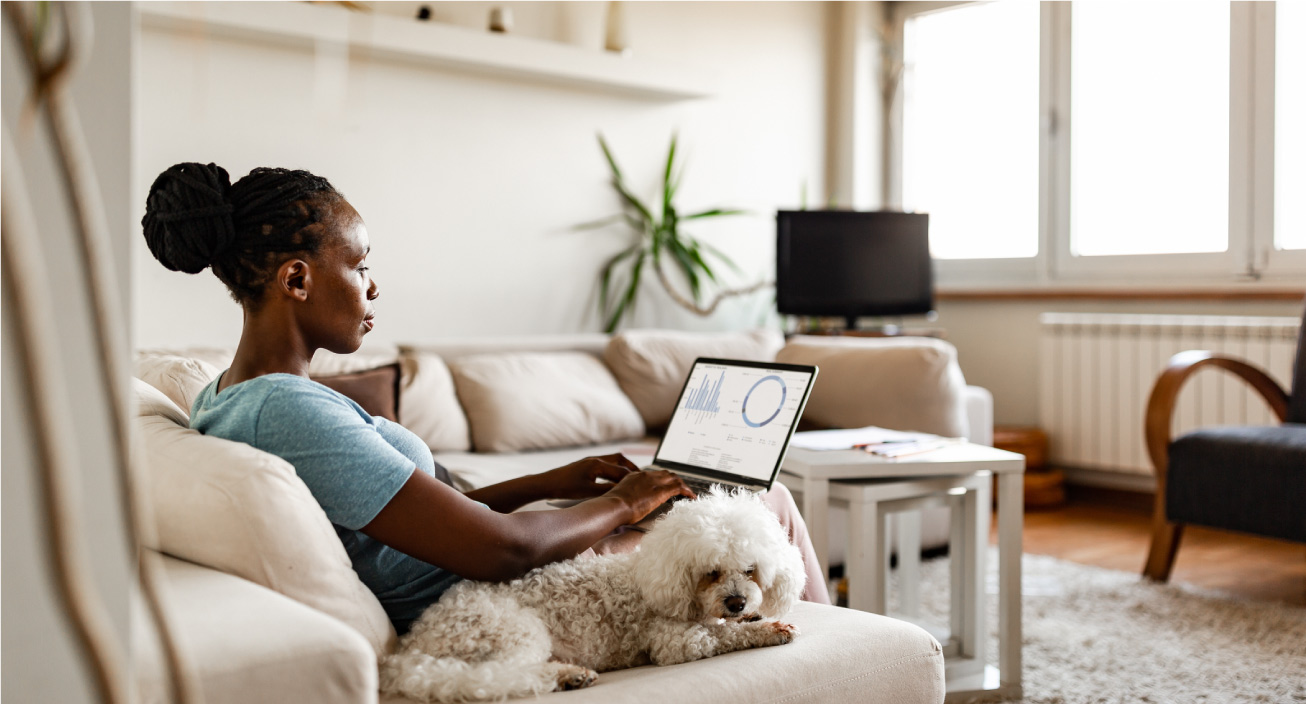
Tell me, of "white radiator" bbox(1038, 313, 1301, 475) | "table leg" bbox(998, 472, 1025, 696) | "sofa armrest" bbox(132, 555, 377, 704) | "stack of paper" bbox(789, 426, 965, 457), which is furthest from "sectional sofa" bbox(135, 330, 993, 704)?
"white radiator" bbox(1038, 313, 1301, 475)

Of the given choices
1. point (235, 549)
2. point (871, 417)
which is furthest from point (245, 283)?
point (871, 417)

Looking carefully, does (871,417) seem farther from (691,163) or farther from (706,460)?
(691,163)

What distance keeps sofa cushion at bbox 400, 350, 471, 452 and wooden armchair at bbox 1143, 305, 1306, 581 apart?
201 centimetres

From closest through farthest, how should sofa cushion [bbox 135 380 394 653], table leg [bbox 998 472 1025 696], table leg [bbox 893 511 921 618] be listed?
sofa cushion [bbox 135 380 394 653] < table leg [bbox 998 472 1025 696] < table leg [bbox 893 511 921 618]

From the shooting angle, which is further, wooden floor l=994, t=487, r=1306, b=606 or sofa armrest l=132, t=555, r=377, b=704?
wooden floor l=994, t=487, r=1306, b=606

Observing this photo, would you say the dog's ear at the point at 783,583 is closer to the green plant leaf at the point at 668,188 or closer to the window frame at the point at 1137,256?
the green plant leaf at the point at 668,188

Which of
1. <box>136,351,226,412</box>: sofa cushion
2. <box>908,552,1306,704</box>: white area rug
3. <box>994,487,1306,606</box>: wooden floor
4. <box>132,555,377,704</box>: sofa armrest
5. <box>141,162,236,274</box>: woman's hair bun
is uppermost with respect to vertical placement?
<box>141,162,236,274</box>: woman's hair bun

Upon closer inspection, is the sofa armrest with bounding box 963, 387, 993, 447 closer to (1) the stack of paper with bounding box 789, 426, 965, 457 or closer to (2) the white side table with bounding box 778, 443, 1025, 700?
(1) the stack of paper with bounding box 789, 426, 965, 457

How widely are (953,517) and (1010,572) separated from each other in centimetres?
16

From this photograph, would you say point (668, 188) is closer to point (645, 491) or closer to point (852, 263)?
point (852, 263)

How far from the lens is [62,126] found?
0.30 m

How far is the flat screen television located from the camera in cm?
383

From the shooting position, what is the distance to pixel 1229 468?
2686mm

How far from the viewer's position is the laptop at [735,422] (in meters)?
1.64
